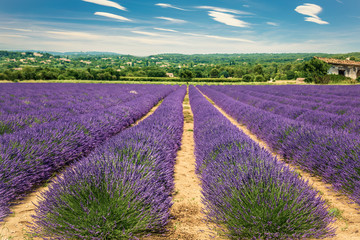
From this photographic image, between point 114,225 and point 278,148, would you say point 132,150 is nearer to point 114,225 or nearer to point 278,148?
point 114,225

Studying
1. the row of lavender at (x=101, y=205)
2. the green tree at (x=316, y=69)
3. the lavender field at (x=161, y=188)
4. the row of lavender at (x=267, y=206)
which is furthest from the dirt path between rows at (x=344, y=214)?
the green tree at (x=316, y=69)

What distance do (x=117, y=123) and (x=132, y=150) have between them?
4309 millimetres

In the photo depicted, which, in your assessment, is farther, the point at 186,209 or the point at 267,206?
the point at 186,209

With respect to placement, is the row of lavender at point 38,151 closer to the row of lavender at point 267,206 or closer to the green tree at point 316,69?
the row of lavender at point 267,206

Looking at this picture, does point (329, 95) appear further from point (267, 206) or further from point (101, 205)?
point (101, 205)

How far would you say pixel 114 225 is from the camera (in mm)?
1883

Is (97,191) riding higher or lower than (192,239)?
higher

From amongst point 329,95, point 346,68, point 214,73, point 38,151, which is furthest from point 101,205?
point 214,73

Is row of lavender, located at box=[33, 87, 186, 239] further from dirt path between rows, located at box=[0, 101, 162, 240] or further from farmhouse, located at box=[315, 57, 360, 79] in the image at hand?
farmhouse, located at box=[315, 57, 360, 79]

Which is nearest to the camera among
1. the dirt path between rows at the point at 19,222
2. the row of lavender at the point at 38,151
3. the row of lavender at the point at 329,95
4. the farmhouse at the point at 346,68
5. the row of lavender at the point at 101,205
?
the row of lavender at the point at 101,205

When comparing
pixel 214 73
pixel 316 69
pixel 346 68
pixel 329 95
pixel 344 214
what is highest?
pixel 214 73

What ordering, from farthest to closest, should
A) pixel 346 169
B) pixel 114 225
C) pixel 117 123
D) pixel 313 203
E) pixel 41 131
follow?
pixel 117 123 → pixel 41 131 → pixel 346 169 → pixel 313 203 → pixel 114 225

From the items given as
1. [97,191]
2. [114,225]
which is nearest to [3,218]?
[97,191]

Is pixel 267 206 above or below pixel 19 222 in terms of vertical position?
above
